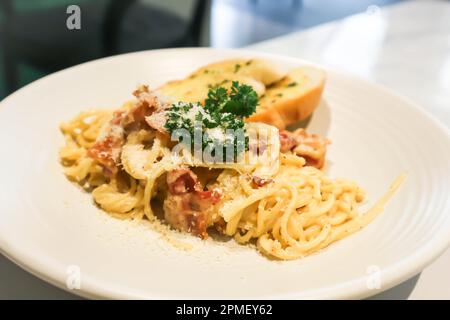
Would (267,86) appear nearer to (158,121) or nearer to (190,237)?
(158,121)

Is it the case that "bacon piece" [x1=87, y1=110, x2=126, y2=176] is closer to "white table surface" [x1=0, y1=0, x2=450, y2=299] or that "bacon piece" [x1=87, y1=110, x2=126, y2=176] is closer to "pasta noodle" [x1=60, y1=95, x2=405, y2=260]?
"pasta noodle" [x1=60, y1=95, x2=405, y2=260]

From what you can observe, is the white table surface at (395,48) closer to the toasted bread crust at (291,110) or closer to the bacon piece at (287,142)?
the toasted bread crust at (291,110)

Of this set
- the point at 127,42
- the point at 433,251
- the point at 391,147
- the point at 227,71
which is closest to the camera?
the point at 433,251

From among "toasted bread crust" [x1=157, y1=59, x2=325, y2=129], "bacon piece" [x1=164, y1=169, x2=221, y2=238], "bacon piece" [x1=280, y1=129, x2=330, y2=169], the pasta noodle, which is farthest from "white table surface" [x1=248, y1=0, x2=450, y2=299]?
"bacon piece" [x1=164, y1=169, x2=221, y2=238]

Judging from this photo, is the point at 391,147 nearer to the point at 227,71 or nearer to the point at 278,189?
the point at 278,189

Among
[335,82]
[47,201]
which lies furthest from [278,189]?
[335,82]
